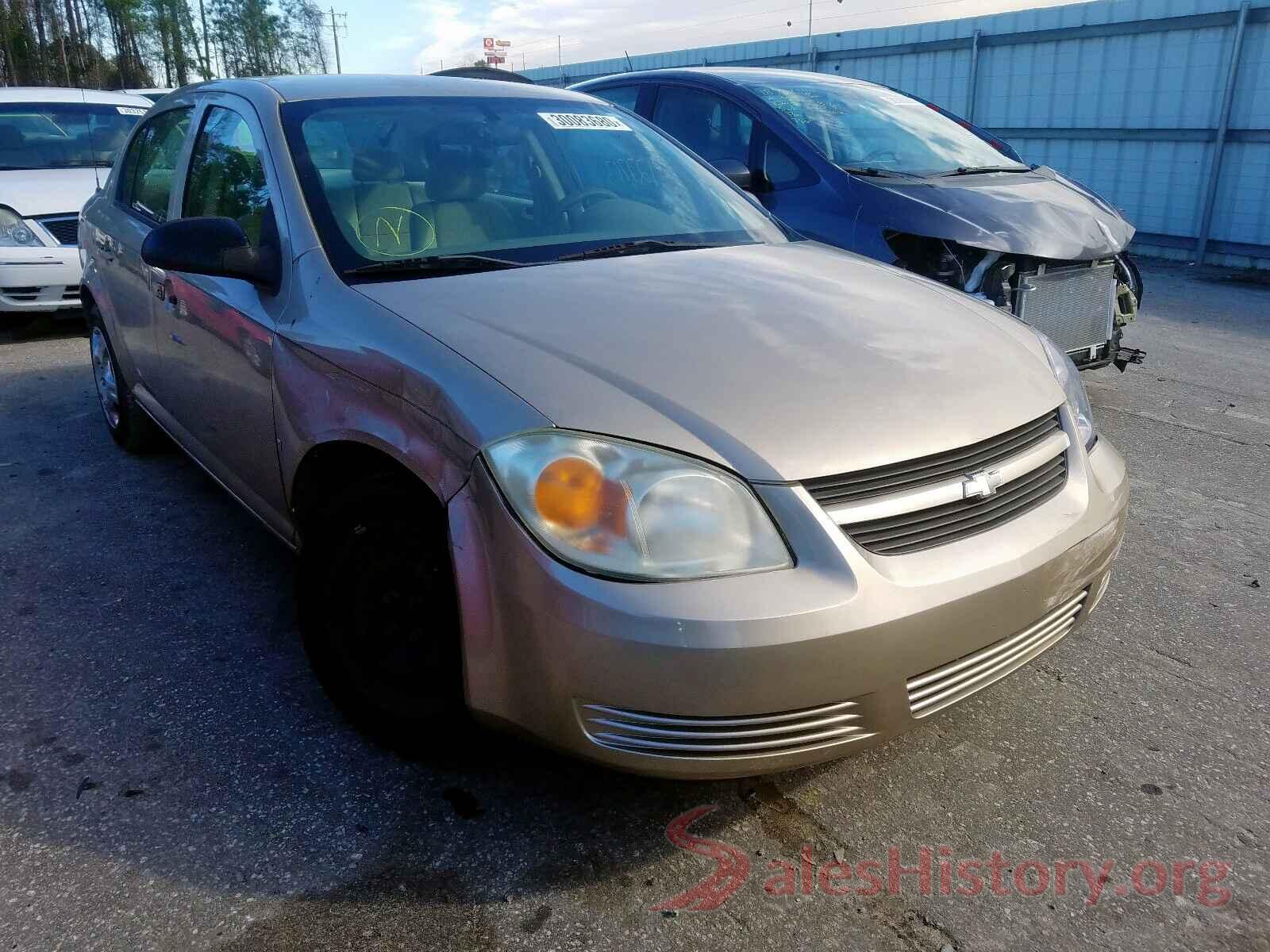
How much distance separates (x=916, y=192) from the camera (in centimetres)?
464

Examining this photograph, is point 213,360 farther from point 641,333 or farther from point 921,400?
point 921,400

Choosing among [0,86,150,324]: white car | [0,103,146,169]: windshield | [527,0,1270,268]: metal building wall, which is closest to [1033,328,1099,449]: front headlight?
[0,86,150,324]: white car

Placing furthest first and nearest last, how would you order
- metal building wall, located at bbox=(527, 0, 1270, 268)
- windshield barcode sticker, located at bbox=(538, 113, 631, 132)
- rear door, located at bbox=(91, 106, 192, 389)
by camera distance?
metal building wall, located at bbox=(527, 0, 1270, 268), rear door, located at bbox=(91, 106, 192, 389), windshield barcode sticker, located at bbox=(538, 113, 631, 132)

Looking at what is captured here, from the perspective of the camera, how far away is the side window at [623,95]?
607cm

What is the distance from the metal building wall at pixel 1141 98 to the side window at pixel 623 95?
7.66m

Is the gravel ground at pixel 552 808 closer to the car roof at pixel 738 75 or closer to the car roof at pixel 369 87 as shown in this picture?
the car roof at pixel 369 87

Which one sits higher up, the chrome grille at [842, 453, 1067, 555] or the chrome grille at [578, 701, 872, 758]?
the chrome grille at [842, 453, 1067, 555]

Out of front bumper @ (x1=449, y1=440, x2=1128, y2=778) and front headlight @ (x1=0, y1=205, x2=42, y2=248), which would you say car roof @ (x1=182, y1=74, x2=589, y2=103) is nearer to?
front bumper @ (x1=449, y1=440, x2=1128, y2=778)

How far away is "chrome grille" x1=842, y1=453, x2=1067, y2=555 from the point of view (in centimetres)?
180

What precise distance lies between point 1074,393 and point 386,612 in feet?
5.74

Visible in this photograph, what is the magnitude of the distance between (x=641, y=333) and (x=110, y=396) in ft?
11.4

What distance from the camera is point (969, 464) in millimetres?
1954

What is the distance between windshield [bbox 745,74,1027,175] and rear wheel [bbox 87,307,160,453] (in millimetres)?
3472

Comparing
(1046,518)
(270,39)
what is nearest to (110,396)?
(1046,518)
